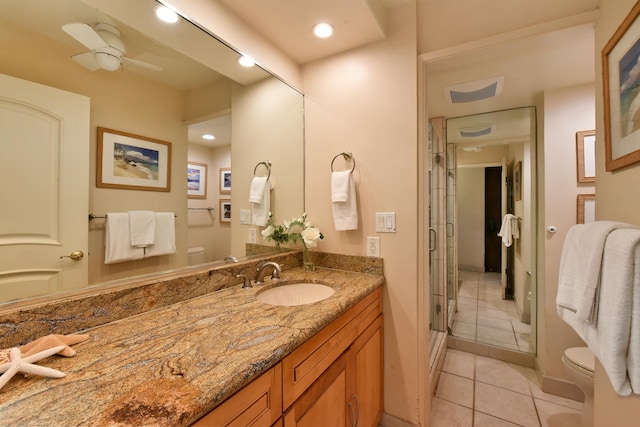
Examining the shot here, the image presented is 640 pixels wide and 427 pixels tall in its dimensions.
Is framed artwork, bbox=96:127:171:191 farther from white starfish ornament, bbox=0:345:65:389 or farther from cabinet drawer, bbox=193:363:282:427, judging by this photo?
cabinet drawer, bbox=193:363:282:427

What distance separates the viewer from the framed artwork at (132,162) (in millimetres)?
1009

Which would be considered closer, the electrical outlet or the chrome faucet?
the chrome faucet

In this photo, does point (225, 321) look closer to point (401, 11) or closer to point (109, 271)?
point (109, 271)

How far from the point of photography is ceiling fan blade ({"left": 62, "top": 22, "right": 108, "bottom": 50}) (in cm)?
90

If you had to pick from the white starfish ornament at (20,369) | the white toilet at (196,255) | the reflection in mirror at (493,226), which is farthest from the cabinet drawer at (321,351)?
the reflection in mirror at (493,226)

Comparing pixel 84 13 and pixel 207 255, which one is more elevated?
pixel 84 13

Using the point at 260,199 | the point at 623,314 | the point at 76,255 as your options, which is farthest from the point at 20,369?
the point at 623,314

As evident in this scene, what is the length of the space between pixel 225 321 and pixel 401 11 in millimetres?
1823

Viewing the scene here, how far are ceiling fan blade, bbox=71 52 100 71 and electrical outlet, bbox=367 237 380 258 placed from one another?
4.84 feet

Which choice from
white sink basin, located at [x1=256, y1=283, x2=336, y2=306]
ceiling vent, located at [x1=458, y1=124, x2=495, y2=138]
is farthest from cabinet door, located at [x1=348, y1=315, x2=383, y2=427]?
ceiling vent, located at [x1=458, y1=124, x2=495, y2=138]

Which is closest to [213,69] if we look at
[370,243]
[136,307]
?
[136,307]

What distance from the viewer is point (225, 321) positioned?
918 mm

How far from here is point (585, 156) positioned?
1804 mm

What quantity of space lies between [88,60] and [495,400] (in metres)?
2.87
